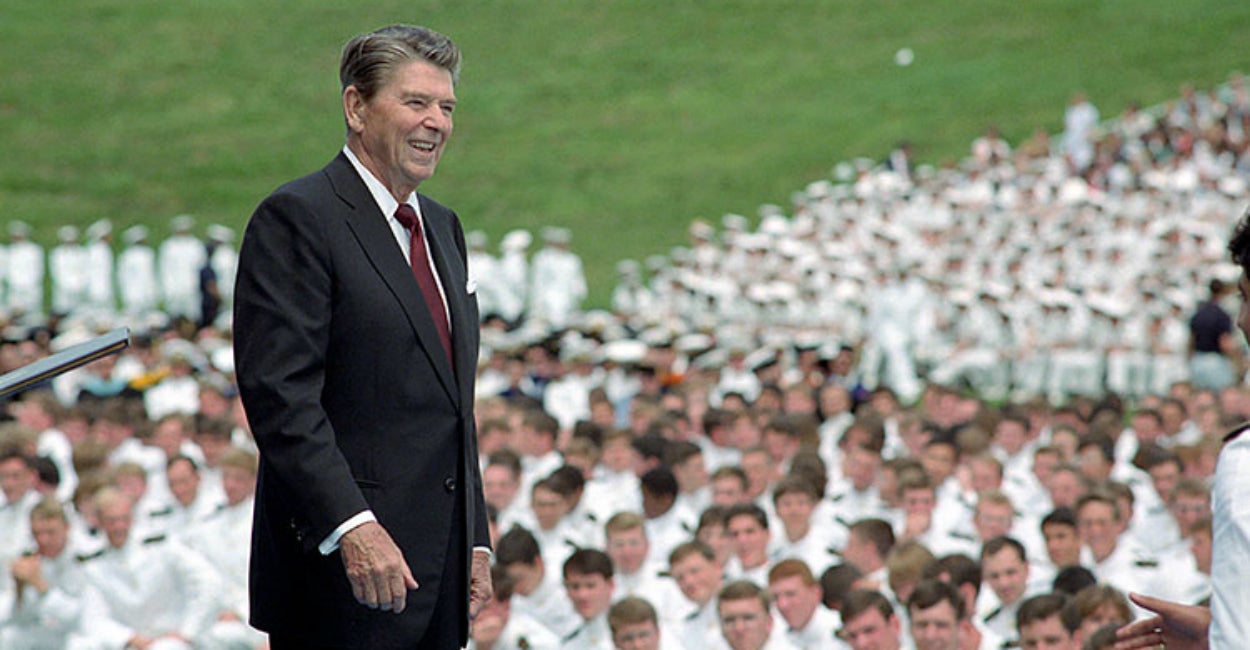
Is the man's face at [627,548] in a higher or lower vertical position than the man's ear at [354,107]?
lower

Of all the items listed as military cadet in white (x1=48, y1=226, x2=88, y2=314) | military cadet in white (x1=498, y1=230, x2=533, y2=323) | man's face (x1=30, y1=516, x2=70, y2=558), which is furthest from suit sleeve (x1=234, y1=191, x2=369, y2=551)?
military cadet in white (x1=48, y1=226, x2=88, y2=314)

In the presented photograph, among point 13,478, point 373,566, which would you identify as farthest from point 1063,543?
point 373,566

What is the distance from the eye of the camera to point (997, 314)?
2089 centimetres

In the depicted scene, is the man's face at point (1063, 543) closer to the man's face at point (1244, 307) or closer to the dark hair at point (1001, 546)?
the dark hair at point (1001, 546)

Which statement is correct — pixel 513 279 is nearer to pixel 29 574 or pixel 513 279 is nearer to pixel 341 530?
pixel 29 574

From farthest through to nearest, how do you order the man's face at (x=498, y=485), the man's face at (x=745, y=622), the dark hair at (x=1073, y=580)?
the man's face at (x=498, y=485), the dark hair at (x=1073, y=580), the man's face at (x=745, y=622)

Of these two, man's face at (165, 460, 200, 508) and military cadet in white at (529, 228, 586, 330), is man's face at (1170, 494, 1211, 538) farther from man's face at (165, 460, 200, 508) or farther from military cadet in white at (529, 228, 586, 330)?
military cadet in white at (529, 228, 586, 330)

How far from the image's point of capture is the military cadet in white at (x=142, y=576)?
8695 millimetres

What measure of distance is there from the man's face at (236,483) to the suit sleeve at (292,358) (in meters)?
6.56

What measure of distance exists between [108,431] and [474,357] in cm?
940

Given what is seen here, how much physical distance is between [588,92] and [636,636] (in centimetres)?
3709

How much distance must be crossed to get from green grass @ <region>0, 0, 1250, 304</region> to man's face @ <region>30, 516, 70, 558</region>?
81.7 ft

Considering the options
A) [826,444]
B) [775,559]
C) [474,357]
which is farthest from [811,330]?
[474,357]

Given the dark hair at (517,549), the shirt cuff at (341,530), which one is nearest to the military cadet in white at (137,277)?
the dark hair at (517,549)
